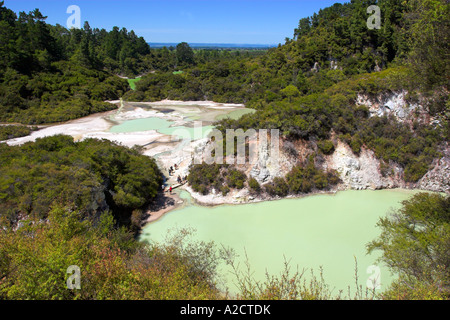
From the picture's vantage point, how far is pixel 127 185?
17.2 m

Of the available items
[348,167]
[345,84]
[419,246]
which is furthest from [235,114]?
[419,246]

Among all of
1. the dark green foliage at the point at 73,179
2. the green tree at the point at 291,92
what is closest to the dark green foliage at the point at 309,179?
the dark green foliage at the point at 73,179

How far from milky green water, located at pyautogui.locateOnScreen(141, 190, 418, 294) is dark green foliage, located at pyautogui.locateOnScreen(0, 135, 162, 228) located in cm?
280

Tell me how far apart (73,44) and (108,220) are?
3138 inches

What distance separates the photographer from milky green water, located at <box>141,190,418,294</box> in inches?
494

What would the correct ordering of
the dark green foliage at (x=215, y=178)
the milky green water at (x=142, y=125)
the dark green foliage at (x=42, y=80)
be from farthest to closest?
1. the dark green foliage at (x=42, y=80)
2. the milky green water at (x=142, y=125)
3. the dark green foliage at (x=215, y=178)

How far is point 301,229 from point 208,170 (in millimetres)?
8225

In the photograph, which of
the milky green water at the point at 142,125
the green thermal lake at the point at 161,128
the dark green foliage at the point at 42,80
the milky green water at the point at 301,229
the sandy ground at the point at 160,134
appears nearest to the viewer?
the milky green water at the point at 301,229

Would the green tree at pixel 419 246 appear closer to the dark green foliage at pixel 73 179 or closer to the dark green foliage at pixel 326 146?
the dark green foliage at pixel 326 146

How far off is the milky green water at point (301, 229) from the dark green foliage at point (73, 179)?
2799 millimetres

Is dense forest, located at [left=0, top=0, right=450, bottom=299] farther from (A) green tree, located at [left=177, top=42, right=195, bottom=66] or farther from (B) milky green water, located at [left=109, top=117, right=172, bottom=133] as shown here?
(A) green tree, located at [left=177, top=42, right=195, bottom=66]

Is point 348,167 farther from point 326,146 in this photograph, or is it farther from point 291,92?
point 291,92

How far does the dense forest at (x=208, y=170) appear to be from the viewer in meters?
7.98

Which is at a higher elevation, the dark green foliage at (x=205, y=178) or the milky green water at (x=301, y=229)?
the dark green foliage at (x=205, y=178)
